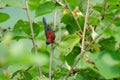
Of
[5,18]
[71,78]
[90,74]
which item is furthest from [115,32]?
[5,18]

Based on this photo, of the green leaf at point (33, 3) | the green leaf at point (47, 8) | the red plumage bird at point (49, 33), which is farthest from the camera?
the green leaf at point (33, 3)

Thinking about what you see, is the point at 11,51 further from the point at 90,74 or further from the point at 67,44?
the point at 67,44

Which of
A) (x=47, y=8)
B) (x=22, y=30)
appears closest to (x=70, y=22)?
(x=47, y=8)

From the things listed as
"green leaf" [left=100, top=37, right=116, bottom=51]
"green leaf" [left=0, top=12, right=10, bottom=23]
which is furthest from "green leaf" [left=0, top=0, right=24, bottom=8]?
"green leaf" [left=100, top=37, right=116, bottom=51]

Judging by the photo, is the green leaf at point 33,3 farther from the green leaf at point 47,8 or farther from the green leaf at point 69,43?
the green leaf at point 69,43

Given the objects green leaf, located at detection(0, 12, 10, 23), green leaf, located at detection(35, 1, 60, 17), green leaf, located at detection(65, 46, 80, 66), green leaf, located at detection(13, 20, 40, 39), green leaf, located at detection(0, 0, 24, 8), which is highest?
green leaf, located at detection(0, 0, 24, 8)

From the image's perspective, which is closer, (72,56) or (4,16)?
(72,56)

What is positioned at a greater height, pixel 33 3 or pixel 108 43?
pixel 33 3

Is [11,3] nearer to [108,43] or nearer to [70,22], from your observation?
[70,22]

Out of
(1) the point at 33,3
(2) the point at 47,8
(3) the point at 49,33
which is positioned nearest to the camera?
(3) the point at 49,33

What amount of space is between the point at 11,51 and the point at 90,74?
2.11ft

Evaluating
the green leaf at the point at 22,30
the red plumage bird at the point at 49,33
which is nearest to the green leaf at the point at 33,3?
the green leaf at the point at 22,30

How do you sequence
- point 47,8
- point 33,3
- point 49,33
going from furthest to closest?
point 33,3 < point 47,8 < point 49,33

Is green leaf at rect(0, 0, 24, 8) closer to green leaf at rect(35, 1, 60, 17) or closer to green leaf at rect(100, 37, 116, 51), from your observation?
green leaf at rect(35, 1, 60, 17)
